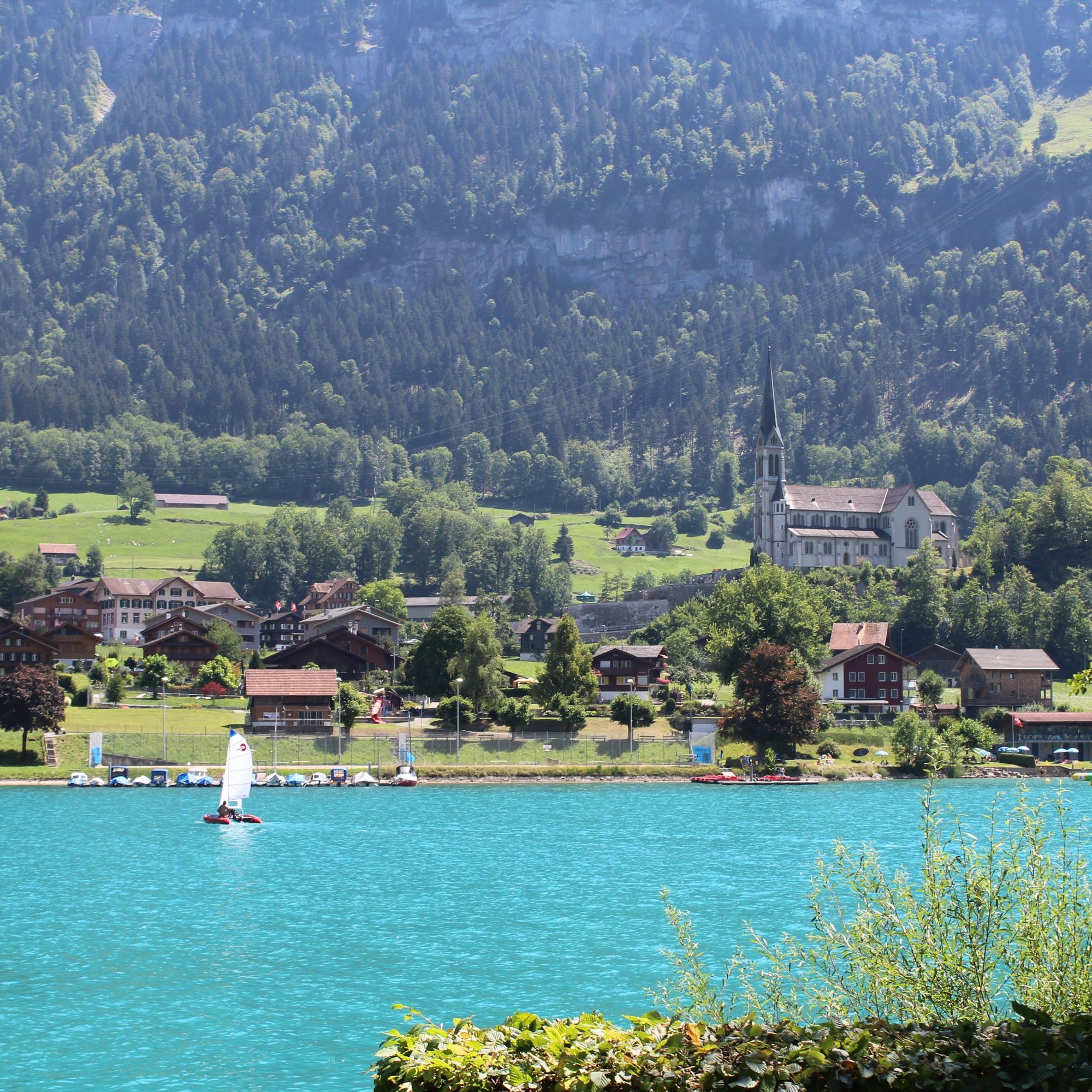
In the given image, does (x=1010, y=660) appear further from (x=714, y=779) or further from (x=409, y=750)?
(x=409, y=750)

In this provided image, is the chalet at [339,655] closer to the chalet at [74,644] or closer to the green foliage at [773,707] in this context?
the chalet at [74,644]

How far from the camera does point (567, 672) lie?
90.8 metres

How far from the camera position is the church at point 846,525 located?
540 ft

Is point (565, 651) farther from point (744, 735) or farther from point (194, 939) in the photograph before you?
point (194, 939)

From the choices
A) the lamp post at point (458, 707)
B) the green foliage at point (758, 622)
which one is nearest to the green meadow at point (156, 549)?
the green foliage at point (758, 622)

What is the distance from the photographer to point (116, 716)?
283 feet

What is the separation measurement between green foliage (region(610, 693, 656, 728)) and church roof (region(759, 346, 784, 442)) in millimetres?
90622

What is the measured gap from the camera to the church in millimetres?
164500

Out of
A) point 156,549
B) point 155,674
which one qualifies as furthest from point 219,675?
point 156,549

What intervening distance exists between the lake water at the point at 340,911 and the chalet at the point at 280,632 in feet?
217

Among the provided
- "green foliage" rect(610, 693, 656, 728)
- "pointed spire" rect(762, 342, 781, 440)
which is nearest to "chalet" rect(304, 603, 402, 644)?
"green foliage" rect(610, 693, 656, 728)

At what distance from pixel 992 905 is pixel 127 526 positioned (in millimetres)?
185103

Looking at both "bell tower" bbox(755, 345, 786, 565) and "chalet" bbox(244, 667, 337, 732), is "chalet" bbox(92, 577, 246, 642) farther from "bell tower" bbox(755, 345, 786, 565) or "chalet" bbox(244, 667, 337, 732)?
"bell tower" bbox(755, 345, 786, 565)

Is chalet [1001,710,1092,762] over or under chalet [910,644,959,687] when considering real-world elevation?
under
